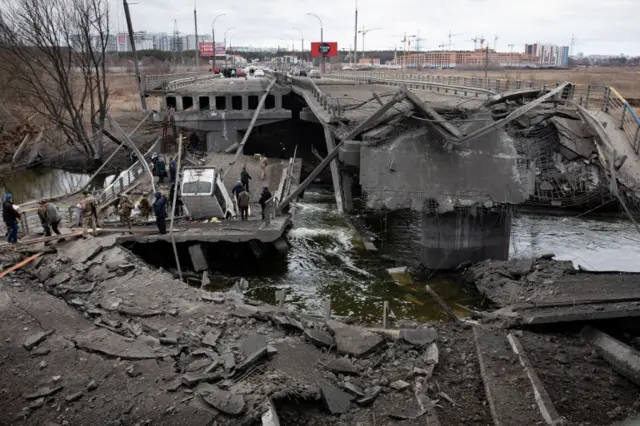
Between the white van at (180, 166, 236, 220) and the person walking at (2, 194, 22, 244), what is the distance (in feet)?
17.9

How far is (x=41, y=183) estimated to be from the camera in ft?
124

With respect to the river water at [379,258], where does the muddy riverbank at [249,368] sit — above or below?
above

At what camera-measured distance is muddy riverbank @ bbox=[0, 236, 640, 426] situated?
797 cm

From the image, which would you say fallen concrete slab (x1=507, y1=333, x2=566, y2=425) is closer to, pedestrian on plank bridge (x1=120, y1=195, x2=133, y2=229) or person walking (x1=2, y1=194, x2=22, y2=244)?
pedestrian on plank bridge (x1=120, y1=195, x2=133, y2=229)

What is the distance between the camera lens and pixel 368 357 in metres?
9.72

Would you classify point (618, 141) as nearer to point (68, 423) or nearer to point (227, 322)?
point (227, 322)

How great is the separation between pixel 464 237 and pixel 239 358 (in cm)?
1154

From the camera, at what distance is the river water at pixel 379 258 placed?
16328 millimetres

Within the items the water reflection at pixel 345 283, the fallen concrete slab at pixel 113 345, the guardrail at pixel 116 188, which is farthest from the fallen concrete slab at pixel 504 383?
the guardrail at pixel 116 188

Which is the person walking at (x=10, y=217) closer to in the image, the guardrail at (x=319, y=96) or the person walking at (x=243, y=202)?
the person walking at (x=243, y=202)

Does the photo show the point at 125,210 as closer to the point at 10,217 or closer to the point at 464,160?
the point at 10,217

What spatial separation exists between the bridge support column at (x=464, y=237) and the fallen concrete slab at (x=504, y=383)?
801cm

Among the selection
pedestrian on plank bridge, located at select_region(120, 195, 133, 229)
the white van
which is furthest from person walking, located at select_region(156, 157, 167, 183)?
pedestrian on plank bridge, located at select_region(120, 195, 133, 229)

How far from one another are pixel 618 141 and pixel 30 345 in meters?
17.4
